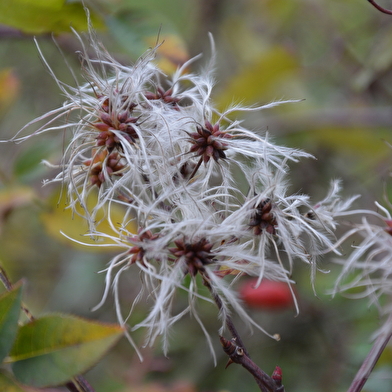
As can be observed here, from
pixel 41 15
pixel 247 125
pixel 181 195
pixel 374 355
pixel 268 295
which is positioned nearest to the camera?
pixel 374 355

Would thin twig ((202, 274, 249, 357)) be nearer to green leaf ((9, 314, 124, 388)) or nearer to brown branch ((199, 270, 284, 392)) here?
brown branch ((199, 270, 284, 392))

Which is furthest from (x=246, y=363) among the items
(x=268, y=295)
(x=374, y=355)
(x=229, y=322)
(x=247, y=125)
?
(x=247, y=125)

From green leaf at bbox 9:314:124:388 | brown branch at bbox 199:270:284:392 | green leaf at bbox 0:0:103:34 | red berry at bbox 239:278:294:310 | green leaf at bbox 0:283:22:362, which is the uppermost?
green leaf at bbox 0:0:103:34

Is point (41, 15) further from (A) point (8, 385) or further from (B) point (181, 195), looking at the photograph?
(A) point (8, 385)

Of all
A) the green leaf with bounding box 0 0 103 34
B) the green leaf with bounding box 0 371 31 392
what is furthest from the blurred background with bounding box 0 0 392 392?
the green leaf with bounding box 0 371 31 392

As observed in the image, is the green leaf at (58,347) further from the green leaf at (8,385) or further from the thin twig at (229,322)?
the thin twig at (229,322)

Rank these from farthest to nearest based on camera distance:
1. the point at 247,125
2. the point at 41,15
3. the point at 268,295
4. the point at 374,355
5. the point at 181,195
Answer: the point at 247,125 < the point at 268,295 < the point at 41,15 < the point at 181,195 < the point at 374,355

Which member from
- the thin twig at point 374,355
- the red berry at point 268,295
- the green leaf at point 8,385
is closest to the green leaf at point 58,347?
the green leaf at point 8,385

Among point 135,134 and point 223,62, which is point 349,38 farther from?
point 135,134
